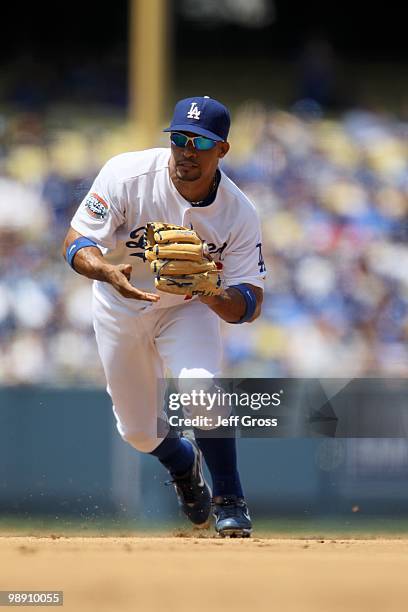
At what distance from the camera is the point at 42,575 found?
14.4 ft

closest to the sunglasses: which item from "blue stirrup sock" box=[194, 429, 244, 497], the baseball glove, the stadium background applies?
the baseball glove

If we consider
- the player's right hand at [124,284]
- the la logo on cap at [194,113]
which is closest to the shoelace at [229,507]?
the player's right hand at [124,284]

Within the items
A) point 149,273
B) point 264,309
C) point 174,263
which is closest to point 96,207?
point 149,273

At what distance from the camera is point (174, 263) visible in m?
4.82

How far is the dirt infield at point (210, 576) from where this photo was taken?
4.11 m

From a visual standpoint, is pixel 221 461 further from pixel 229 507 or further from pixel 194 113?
pixel 194 113

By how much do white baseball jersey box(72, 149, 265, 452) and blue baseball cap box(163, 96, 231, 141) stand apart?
26cm

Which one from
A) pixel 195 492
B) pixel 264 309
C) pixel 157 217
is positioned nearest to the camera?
pixel 157 217

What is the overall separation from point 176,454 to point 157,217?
1208mm

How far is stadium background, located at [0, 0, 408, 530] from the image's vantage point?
306 inches

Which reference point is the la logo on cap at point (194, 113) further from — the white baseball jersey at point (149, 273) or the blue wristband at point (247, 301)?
the blue wristband at point (247, 301)

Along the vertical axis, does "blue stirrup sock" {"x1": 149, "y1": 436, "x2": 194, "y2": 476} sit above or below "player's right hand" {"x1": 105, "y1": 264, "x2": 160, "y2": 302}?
below

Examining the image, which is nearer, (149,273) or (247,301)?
(247,301)

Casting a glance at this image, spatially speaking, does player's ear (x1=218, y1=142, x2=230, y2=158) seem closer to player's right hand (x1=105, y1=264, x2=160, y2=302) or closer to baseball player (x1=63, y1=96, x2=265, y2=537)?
baseball player (x1=63, y1=96, x2=265, y2=537)
